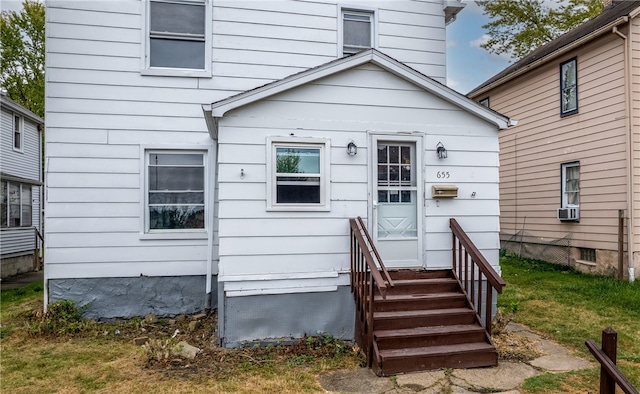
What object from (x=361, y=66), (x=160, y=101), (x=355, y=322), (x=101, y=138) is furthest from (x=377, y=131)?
(x=101, y=138)

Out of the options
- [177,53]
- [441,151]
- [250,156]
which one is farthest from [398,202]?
[177,53]

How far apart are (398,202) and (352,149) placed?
993mm

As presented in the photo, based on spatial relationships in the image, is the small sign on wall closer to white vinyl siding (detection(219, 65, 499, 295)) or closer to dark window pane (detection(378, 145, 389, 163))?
white vinyl siding (detection(219, 65, 499, 295))

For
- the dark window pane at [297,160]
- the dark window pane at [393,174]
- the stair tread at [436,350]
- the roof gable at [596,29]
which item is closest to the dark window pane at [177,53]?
the dark window pane at [297,160]

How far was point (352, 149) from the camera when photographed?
5.12m

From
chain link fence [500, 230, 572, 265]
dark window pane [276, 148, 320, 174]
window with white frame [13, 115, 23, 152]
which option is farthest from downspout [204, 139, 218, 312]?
window with white frame [13, 115, 23, 152]

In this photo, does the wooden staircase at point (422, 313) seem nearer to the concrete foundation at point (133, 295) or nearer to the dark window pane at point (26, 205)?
the concrete foundation at point (133, 295)

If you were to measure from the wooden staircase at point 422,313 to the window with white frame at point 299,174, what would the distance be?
1.88 ft

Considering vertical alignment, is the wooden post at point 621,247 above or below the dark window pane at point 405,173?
below

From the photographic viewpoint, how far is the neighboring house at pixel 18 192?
11.7m

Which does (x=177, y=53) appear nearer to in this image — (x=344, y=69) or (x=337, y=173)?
(x=344, y=69)

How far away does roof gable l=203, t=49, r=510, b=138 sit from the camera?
4762mm

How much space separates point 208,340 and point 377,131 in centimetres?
358

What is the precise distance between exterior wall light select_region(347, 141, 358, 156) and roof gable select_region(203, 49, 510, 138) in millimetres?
937
